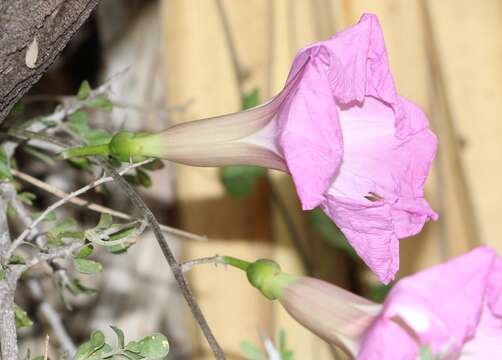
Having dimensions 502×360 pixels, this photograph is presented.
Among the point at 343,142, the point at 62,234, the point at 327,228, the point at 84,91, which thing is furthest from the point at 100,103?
the point at 327,228

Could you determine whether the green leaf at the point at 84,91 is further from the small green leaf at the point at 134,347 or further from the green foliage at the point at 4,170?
the small green leaf at the point at 134,347

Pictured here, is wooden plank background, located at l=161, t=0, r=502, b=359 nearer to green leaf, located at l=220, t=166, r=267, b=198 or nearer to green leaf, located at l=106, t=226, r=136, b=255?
green leaf, located at l=220, t=166, r=267, b=198

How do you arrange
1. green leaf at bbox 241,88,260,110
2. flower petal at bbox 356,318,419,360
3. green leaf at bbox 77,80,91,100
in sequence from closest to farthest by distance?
1. flower petal at bbox 356,318,419,360
2. green leaf at bbox 77,80,91,100
3. green leaf at bbox 241,88,260,110

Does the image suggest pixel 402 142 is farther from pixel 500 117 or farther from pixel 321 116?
Answer: pixel 500 117

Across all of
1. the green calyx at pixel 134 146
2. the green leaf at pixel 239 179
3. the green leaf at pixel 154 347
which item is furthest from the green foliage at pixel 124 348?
the green leaf at pixel 239 179

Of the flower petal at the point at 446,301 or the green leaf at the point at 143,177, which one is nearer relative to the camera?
the flower petal at the point at 446,301

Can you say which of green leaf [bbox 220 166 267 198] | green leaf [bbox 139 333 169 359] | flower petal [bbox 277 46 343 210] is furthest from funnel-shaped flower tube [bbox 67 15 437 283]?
green leaf [bbox 220 166 267 198]
